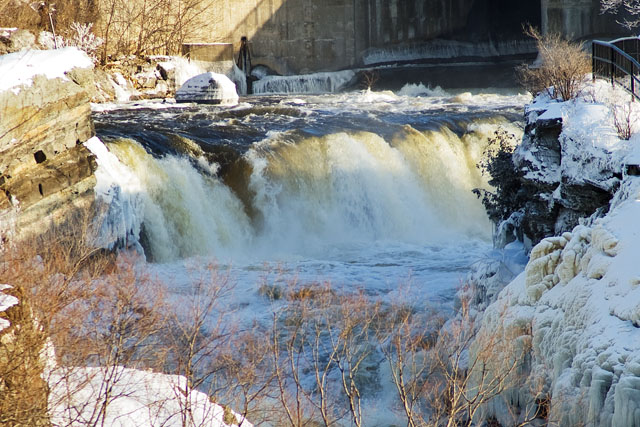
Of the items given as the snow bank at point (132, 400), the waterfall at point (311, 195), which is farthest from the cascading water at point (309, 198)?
the snow bank at point (132, 400)

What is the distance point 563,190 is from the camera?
41.0 ft

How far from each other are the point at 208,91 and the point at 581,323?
18968 millimetres

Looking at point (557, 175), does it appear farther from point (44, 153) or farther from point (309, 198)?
point (44, 153)

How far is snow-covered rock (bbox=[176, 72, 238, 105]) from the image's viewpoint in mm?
25516

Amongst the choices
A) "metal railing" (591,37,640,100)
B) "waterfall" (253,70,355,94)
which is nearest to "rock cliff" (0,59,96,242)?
"metal railing" (591,37,640,100)

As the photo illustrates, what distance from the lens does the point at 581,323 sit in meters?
8.14

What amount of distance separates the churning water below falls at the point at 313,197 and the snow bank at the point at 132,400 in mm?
5030

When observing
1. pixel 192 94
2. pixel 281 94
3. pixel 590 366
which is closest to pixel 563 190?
pixel 590 366

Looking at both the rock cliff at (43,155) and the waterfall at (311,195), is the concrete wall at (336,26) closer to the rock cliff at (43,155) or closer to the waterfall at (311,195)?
the waterfall at (311,195)

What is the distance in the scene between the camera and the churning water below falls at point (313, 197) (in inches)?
611

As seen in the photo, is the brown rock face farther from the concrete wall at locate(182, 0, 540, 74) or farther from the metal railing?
the concrete wall at locate(182, 0, 540, 74)

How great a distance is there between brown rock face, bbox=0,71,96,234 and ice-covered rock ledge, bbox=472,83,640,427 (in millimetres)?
7449

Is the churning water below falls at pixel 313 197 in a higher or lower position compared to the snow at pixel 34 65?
lower

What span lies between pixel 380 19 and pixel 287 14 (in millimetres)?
4158
